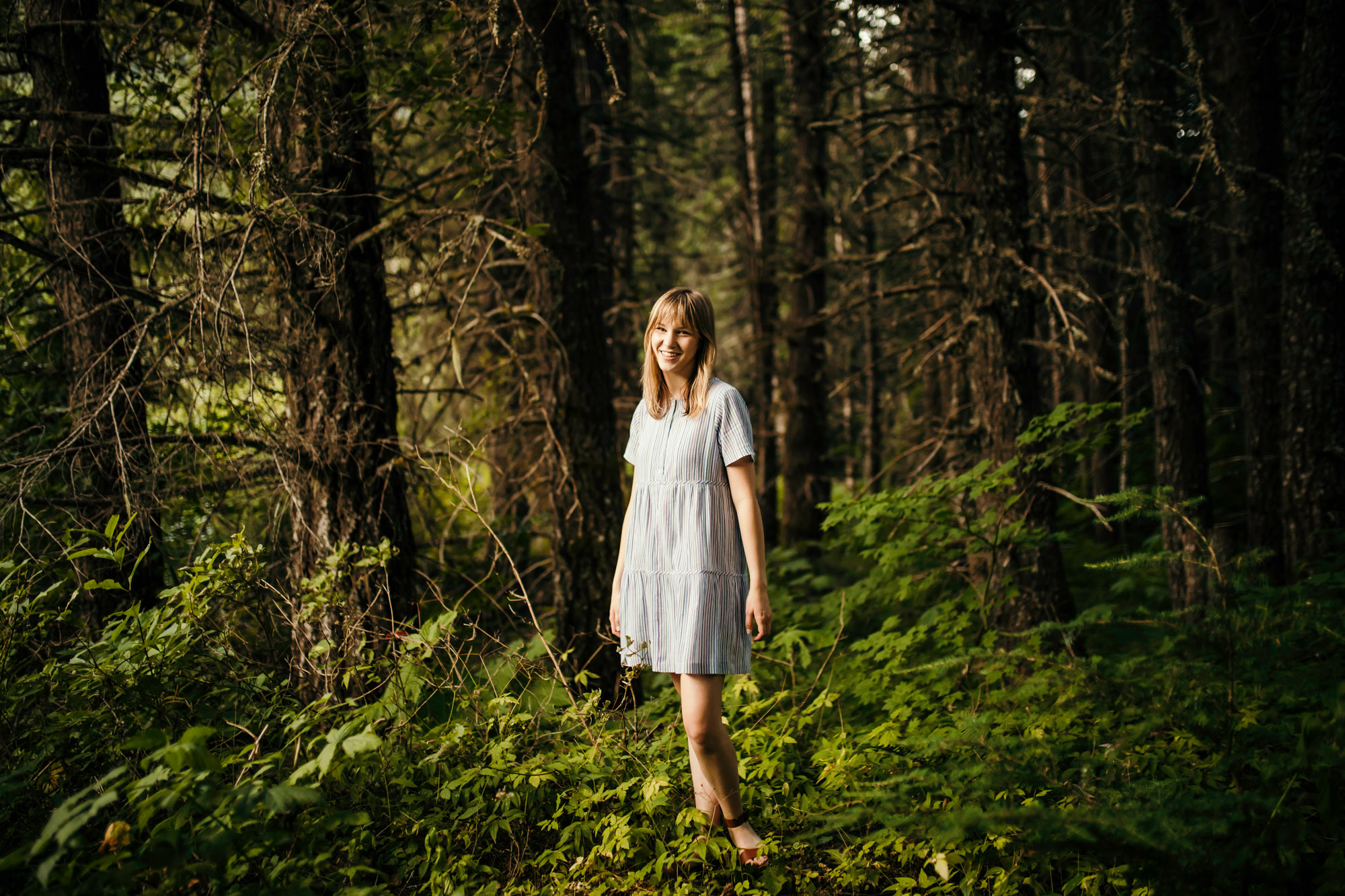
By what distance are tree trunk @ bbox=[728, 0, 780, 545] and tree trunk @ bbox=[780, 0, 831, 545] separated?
1.51 feet

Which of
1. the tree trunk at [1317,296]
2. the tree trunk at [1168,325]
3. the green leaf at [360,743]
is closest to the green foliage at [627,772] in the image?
the green leaf at [360,743]

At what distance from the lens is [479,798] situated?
2.98m

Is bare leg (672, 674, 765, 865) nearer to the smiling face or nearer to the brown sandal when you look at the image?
the brown sandal

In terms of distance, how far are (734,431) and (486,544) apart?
3.21 m

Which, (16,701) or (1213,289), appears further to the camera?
(1213,289)

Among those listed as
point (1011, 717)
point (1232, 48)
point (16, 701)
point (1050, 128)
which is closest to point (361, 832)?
point (16, 701)

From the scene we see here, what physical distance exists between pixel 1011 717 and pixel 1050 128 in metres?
4.58

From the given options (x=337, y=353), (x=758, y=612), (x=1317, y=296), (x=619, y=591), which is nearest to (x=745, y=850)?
(x=758, y=612)

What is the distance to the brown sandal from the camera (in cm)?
294

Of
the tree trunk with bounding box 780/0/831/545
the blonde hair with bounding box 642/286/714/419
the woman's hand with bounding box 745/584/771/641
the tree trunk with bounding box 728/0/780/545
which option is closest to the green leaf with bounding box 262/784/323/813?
the woman's hand with bounding box 745/584/771/641

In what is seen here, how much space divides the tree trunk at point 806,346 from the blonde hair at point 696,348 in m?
6.88

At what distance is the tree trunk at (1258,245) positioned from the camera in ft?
23.1

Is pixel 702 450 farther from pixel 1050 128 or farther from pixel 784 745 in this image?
pixel 1050 128

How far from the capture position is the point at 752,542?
2898 mm
